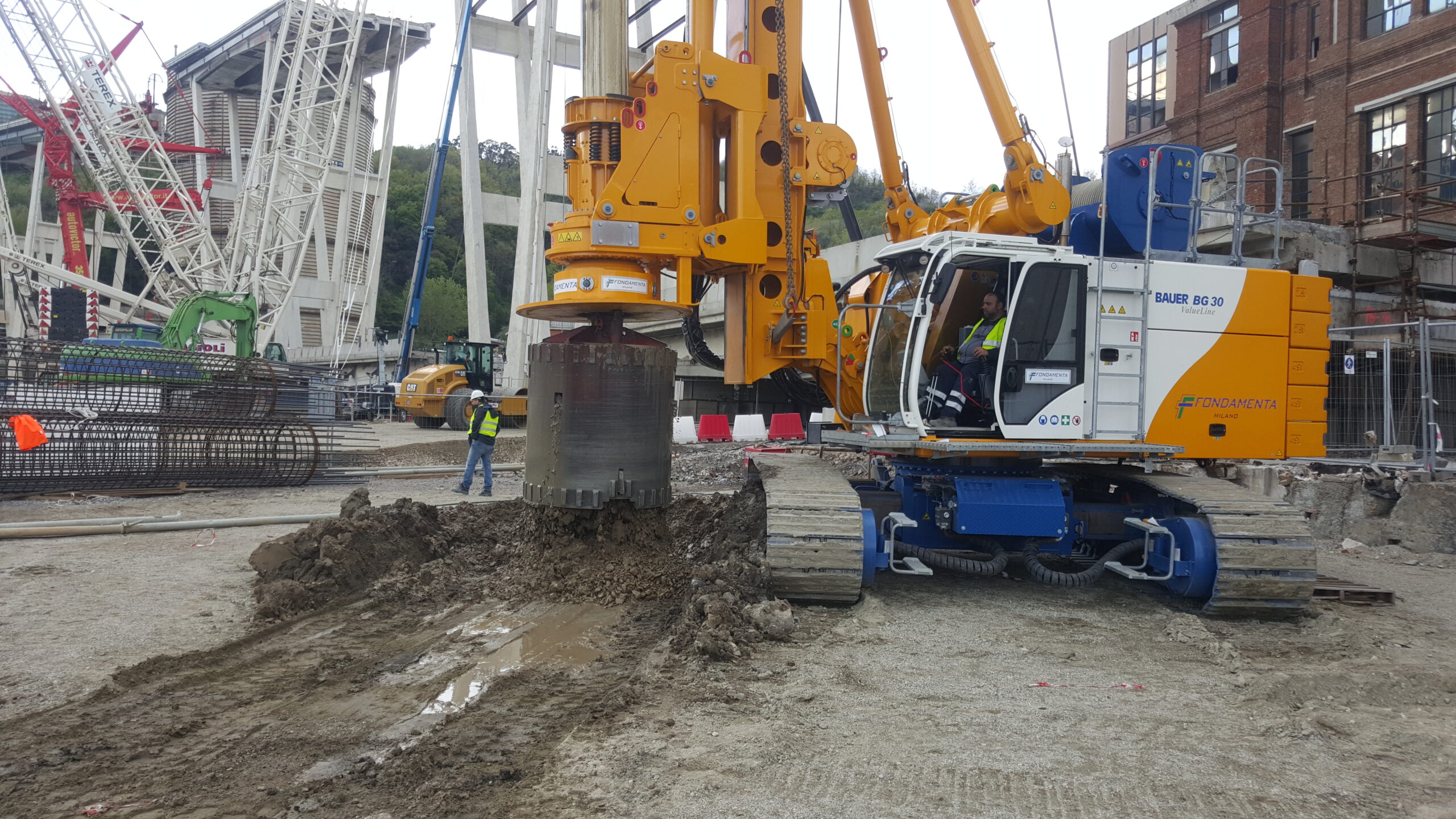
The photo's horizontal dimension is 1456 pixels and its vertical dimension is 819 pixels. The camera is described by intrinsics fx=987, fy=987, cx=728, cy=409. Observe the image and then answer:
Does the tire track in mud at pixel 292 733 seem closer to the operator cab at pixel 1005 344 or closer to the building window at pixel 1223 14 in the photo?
the operator cab at pixel 1005 344

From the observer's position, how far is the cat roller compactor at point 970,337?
21.7ft

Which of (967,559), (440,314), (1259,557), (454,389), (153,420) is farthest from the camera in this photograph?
(440,314)

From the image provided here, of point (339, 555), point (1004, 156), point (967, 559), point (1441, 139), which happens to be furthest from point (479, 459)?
point (1441, 139)

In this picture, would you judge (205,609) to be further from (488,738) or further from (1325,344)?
(1325,344)

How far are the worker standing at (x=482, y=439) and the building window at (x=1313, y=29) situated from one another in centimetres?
2280

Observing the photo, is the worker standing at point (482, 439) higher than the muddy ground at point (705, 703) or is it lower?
higher

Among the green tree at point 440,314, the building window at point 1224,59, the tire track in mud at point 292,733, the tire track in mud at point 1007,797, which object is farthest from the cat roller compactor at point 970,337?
the green tree at point 440,314

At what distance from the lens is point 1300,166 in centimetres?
2555

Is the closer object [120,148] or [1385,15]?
[1385,15]

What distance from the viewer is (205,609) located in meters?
6.72

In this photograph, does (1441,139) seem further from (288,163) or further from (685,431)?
(288,163)

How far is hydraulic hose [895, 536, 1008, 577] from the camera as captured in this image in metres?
7.28

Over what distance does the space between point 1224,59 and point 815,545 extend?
26908mm

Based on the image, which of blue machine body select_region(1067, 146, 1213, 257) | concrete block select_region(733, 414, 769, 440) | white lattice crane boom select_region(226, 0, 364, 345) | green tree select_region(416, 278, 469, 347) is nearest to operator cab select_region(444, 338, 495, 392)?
concrete block select_region(733, 414, 769, 440)
